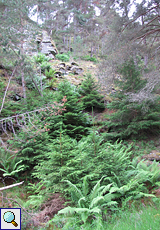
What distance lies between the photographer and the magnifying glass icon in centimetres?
233

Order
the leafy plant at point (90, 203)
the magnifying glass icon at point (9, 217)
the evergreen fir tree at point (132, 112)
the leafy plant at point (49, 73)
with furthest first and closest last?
the leafy plant at point (49, 73) < the evergreen fir tree at point (132, 112) < the leafy plant at point (90, 203) < the magnifying glass icon at point (9, 217)

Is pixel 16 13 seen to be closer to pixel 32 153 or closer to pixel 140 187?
pixel 32 153

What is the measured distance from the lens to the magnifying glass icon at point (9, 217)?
233cm

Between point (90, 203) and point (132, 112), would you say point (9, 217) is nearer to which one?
point (90, 203)

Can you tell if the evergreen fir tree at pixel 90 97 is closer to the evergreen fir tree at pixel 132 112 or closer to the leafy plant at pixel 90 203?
the evergreen fir tree at pixel 132 112

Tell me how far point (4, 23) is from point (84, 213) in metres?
7.99

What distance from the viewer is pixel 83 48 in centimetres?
2284

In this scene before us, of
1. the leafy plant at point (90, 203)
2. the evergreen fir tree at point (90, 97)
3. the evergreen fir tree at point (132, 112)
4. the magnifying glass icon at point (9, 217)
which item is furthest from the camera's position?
the evergreen fir tree at point (90, 97)

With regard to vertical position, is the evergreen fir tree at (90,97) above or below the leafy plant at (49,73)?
below

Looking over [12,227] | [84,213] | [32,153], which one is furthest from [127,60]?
[12,227]

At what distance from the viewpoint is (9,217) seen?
241 centimetres

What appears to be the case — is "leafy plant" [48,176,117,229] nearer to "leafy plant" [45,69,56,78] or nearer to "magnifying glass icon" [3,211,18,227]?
"magnifying glass icon" [3,211,18,227]

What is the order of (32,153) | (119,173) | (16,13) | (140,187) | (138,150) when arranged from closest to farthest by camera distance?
(140,187) < (119,173) < (32,153) < (138,150) < (16,13)

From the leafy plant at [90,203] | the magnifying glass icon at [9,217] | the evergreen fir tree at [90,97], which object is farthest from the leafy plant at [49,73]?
the magnifying glass icon at [9,217]
